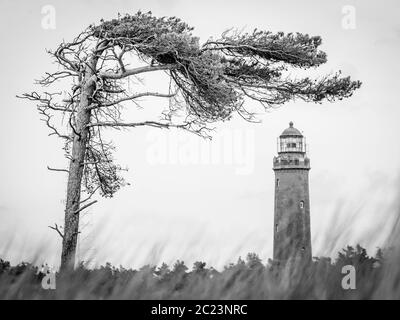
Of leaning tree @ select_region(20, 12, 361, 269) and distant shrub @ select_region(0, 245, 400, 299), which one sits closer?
distant shrub @ select_region(0, 245, 400, 299)

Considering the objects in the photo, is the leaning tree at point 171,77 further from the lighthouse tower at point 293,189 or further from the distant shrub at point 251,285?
the lighthouse tower at point 293,189

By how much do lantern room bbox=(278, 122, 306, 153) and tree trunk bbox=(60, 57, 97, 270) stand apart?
68.8ft

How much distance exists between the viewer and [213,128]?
51.8ft

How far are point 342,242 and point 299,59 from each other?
498 inches

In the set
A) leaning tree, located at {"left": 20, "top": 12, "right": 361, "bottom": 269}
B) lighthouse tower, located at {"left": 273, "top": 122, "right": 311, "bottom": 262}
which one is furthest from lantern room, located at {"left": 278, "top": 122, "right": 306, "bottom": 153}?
leaning tree, located at {"left": 20, "top": 12, "right": 361, "bottom": 269}

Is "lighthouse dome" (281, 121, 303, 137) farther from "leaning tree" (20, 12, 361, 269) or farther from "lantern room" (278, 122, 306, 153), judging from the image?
"leaning tree" (20, 12, 361, 269)

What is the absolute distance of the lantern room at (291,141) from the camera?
35.5 m

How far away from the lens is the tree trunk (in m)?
15.2

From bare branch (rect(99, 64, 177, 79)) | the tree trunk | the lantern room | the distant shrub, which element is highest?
the lantern room

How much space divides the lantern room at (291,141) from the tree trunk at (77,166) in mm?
20970

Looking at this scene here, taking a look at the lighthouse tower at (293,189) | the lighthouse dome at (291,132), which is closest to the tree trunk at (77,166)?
the lighthouse tower at (293,189)
